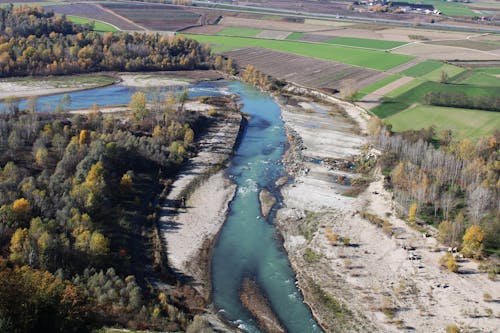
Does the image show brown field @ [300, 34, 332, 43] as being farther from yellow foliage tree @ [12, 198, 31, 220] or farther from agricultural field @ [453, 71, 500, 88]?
yellow foliage tree @ [12, 198, 31, 220]

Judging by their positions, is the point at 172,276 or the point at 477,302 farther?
the point at 172,276

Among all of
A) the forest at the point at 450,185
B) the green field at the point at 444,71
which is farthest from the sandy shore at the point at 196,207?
the green field at the point at 444,71

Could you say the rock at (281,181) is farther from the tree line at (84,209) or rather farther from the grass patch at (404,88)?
the grass patch at (404,88)

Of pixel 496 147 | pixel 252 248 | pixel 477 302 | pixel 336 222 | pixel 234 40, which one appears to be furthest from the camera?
pixel 234 40

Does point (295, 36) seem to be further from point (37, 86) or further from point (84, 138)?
point (84, 138)

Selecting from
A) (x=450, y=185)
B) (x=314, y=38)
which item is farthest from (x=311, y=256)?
(x=314, y=38)

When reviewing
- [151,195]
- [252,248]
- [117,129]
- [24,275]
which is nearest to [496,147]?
[252,248]

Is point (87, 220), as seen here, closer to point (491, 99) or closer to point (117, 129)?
point (117, 129)
